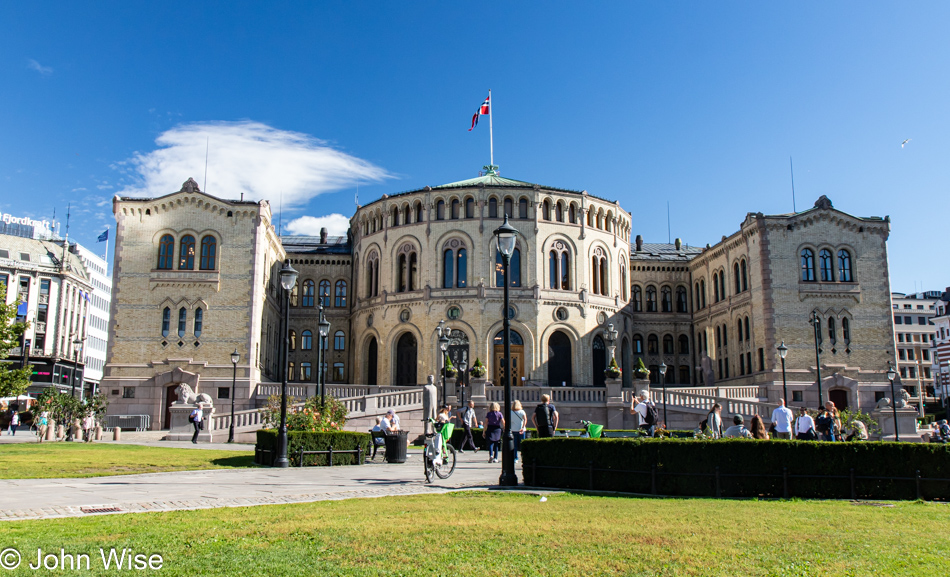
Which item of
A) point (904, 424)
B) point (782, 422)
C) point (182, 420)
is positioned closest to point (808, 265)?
point (904, 424)

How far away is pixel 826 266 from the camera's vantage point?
49.0 metres

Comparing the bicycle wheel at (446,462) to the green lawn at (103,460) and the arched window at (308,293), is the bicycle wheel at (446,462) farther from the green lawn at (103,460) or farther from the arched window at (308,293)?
the arched window at (308,293)

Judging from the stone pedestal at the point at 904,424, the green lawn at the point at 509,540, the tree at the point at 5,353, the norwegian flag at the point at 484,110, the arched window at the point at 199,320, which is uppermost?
the norwegian flag at the point at 484,110

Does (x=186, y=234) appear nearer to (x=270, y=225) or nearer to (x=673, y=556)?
(x=270, y=225)

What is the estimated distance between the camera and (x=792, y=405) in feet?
148

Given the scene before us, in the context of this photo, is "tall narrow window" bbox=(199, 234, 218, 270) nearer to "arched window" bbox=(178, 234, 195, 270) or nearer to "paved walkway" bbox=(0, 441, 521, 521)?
"arched window" bbox=(178, 234, 195, 270)

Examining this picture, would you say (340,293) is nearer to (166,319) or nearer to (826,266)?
(166,319)

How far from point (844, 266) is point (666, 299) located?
13.9 m

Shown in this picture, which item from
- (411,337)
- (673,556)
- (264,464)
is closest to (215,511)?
(673,556)

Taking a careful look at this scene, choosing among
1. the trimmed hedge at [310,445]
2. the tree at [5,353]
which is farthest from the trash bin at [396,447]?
the tree at [5,353]

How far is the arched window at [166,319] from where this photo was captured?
4444 centimetres

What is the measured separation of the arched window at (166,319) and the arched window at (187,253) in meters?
2.62

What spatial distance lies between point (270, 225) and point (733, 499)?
41.4 m

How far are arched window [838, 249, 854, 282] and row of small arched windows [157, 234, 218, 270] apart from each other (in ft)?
128
